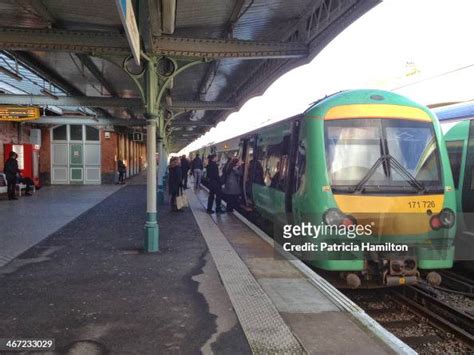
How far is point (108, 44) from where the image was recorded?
7098 millimetres

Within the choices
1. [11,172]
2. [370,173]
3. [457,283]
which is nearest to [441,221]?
[370,173]

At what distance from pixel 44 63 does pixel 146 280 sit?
7111mm

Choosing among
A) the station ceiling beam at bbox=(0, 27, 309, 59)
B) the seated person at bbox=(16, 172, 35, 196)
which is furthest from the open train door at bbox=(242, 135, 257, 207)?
the seated person at bbox=(16, 172, 35, 196)

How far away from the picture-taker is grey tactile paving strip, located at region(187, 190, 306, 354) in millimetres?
3684

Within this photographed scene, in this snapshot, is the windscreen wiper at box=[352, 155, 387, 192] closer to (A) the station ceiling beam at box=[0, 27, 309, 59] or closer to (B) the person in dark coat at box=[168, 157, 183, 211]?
(A) the station ceiling beam at box=[0, 27, 309, 59]

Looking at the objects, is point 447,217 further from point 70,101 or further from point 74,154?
point 74,154

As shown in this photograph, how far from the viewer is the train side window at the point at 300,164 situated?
20.4 feet

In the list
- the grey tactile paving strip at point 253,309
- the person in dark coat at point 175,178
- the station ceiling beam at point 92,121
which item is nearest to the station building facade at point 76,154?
the station ceiling beam at point 92,121

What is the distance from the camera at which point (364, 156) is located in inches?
231

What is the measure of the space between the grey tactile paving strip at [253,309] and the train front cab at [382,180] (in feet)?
3.55

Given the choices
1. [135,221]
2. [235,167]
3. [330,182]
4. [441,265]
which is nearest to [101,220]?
[135,221]

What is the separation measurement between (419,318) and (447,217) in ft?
4.45

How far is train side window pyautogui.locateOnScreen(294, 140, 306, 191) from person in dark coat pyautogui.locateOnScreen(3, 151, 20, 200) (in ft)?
38.9

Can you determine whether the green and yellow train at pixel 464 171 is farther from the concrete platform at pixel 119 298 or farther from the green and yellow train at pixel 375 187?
the concrete platform at pixel 119 298
